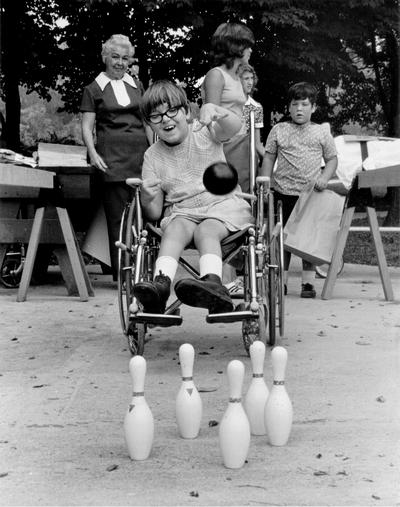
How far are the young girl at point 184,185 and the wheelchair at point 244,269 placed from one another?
0.26 ft

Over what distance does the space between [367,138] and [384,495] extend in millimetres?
8225

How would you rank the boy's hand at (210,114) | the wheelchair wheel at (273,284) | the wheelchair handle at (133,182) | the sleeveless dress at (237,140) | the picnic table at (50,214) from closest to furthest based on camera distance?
the wheelchair handle at (133,182) → the boy's hand at (210,114) → the wheelchair wheel at (273,284) → the sleeveless dress at (237,140) → the picnic table at (50,214)

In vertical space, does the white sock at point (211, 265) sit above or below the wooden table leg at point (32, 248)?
above

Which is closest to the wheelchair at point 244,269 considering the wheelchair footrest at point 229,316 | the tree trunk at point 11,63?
the wheelchair footrest at point 229,316

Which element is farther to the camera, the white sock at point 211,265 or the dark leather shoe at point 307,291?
the dark leather shoe at point 307,291

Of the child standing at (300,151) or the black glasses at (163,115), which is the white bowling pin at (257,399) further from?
the child standing at (300,151)

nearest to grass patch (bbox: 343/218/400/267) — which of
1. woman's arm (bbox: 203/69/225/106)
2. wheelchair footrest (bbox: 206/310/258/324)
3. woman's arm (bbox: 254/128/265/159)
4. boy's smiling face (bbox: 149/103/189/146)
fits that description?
woman's arm (bbox: 254/128/265/159)

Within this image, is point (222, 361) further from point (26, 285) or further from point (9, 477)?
point (26, 285)

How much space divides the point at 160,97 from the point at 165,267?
93 cm

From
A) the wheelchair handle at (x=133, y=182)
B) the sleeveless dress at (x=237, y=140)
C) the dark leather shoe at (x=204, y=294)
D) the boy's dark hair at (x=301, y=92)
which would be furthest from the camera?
the boy's dark hair at (x=301, y=92)

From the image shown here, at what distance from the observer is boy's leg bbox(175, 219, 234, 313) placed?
4.36 m

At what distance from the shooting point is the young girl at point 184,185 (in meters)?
4.73

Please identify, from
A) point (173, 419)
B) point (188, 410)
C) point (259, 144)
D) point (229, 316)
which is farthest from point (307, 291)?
point (188, 410)

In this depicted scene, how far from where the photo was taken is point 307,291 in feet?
24.0
